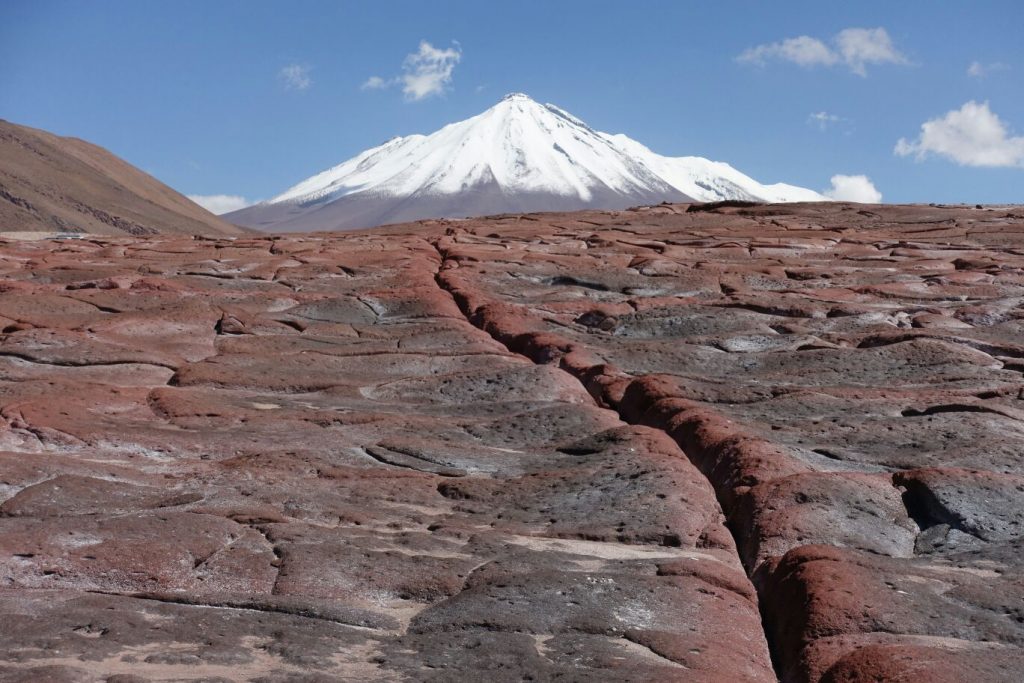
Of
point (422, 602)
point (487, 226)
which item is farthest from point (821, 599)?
point (487, 226)

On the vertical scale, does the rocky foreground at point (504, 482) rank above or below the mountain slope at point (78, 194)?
below

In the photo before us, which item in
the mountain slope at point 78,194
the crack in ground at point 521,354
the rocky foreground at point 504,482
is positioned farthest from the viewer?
the mountain slope at point 78,194

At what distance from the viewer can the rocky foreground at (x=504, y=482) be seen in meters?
6.24

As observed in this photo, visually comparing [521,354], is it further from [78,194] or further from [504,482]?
[78,194]

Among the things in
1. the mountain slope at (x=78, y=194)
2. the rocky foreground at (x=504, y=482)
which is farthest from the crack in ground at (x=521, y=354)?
the mountain slope at (x=78, y=194)

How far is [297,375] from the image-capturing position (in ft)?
42.0

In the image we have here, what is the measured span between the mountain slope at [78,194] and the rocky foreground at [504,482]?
7749 cm

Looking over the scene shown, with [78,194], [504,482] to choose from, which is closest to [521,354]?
[504,482]

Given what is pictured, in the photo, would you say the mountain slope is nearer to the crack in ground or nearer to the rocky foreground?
the crack in ground

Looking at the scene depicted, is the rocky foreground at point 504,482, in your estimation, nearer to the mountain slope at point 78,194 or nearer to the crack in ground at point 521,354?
the crack in ground at point 521,354

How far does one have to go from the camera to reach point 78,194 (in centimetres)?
10294

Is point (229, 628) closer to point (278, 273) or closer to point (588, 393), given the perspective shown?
point (588, 393)

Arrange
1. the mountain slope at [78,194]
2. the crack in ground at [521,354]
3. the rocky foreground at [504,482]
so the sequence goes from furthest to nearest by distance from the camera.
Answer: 1. the mountain slope at [78,194]
2. the crack in ground at [521,354]
3. the rocky foreground at [504,482]

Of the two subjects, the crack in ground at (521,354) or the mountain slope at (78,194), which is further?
the mountain slope at (78,194)
